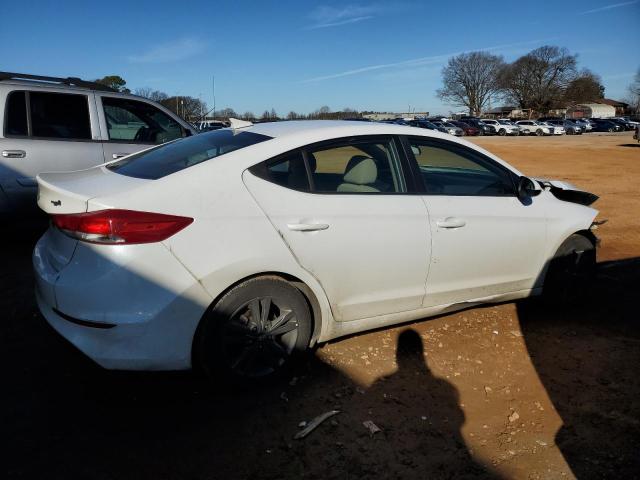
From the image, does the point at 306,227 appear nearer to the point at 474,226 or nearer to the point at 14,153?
the point at 474,226

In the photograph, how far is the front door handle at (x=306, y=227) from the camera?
2896 mm

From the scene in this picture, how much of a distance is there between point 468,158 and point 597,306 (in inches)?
76.9

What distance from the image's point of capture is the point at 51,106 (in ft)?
19.1

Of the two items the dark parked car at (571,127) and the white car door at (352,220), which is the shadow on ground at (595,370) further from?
the dark parked car at (571,127)

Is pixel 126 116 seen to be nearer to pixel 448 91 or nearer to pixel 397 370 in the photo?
pixel 397 370

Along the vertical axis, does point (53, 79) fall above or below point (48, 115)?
above

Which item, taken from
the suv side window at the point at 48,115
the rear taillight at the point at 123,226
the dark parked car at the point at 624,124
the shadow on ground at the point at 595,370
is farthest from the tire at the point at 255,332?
the dark parked car at the point at 624,124

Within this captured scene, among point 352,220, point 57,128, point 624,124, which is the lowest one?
point 352,220

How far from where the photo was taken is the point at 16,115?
18.3 ft

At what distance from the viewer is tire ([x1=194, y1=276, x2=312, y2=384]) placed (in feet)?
9.11

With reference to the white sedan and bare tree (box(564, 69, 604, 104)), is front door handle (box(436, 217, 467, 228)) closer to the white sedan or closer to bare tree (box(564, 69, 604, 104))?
the white sedan

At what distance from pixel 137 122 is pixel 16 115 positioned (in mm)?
1426

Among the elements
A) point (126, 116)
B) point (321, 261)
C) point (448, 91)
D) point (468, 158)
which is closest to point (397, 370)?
point (321, 261)

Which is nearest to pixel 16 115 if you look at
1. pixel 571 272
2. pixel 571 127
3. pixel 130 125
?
pixel 130 125
